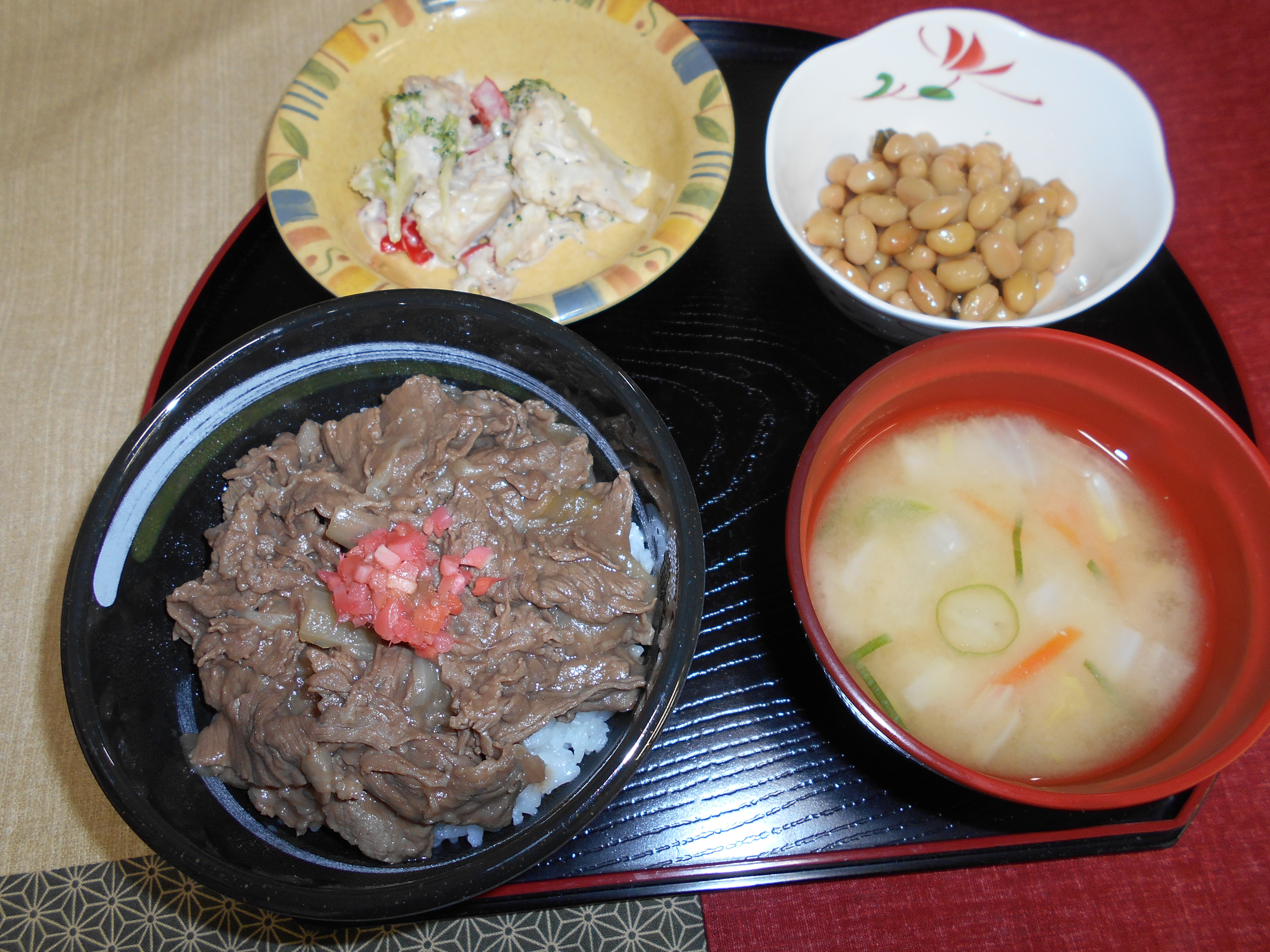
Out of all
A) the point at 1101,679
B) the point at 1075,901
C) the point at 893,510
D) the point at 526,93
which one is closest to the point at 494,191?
the point at 526,93

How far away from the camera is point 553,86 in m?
2.79

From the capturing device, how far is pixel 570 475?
1788 mm

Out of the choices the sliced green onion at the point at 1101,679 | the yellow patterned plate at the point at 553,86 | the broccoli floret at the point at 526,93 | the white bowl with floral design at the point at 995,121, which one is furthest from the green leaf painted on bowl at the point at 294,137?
the sliced green onion at the point at 1101,679

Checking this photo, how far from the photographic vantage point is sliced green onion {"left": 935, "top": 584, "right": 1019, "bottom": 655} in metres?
1.67

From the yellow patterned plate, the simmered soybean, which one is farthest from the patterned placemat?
the simmered soybean

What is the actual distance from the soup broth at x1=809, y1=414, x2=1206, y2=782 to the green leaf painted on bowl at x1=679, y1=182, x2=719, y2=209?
90 centimetres

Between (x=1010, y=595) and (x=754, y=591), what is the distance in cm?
59

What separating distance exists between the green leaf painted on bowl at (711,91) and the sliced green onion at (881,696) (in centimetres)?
175

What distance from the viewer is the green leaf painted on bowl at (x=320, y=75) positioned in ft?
8.05

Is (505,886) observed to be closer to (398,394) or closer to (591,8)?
(398,394)

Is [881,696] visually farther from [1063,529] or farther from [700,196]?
[700,196]

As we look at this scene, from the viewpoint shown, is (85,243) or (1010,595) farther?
(85,243)

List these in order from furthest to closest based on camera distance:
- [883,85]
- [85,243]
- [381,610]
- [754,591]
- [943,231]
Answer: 1. [85,243]
2. [883,85]
3. [943,231]
4. [754,591]
5. [381,610]

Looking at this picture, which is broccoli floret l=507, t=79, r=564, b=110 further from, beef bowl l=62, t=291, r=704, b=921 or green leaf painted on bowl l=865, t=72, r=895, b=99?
beef bowl l=62, t=291, r=704, b=921
